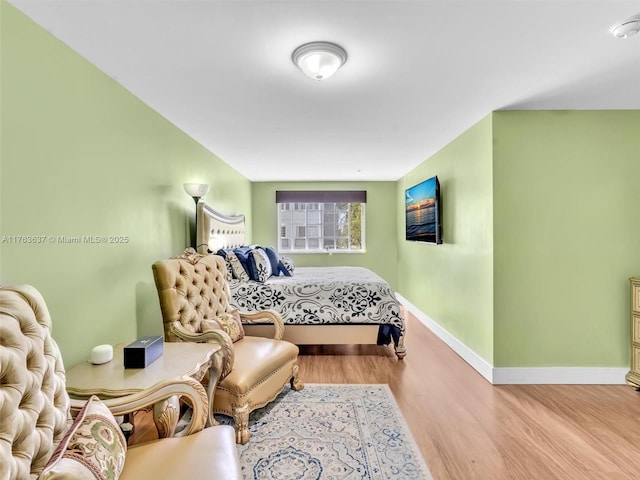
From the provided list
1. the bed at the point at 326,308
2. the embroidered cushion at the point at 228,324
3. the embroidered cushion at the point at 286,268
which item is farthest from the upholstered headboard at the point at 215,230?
the embroidered cushion at the point at 228,324

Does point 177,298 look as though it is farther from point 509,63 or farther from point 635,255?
point 635,255

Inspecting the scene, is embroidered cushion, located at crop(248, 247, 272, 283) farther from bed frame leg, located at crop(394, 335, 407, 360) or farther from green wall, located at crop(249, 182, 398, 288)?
green wall, located at crop(249, 182, 398, 288)

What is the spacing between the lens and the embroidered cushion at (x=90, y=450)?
920mm

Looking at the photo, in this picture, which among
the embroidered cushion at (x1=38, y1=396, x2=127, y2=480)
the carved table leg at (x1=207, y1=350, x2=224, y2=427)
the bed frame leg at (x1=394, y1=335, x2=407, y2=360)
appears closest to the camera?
the embroidered cushion at (x1=38, y1=396, x2=127, y2=480)

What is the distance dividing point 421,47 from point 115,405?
2.26m

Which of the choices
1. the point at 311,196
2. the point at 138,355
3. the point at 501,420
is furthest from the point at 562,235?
the point at 311,196

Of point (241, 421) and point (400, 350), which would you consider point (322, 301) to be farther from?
point (241, 421)

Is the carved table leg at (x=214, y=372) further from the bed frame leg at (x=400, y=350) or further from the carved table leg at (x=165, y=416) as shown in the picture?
the bed frame leg at (x=400, y=350)

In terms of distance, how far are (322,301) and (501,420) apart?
6.14ft

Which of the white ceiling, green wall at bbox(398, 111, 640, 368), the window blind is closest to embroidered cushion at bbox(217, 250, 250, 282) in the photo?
the white ceiling

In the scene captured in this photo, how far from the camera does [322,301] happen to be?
11.5 feet

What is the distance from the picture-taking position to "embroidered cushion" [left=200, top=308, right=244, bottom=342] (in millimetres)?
2334

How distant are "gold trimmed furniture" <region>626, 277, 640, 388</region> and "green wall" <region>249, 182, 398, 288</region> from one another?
388cm

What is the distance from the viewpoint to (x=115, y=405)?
1.30 m
